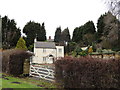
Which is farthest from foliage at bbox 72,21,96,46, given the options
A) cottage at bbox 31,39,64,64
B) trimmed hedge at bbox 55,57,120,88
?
trimmed hedge at bbox 55,57,120,88

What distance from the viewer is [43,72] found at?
36.1 feet

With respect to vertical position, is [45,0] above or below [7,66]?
above

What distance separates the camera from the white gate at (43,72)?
32.6ft

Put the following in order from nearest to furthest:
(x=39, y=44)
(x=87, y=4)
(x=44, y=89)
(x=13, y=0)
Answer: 1. (x=44, y=89)
2. (x=87, y=4)
3. (x=13, y=0)
4. (x=39, y=44)

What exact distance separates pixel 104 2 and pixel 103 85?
5.56 metres

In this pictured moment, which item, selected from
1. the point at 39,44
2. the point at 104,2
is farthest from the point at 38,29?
the point at 104,2

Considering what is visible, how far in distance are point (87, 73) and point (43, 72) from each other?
16.5 feet

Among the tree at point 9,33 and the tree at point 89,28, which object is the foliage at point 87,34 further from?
the tree at point 9,33

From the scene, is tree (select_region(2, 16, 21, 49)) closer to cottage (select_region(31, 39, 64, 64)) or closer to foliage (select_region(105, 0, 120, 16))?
cottage (select_region(31, 39, 64, 64))

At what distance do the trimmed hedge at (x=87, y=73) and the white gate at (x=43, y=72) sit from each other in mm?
2078

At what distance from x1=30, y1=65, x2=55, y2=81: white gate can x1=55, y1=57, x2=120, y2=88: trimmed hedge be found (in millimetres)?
2078

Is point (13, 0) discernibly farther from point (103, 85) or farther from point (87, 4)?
point (103, 85)

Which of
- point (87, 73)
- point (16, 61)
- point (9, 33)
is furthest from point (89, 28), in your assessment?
point (87, 73)

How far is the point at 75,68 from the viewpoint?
7070 millimetres
